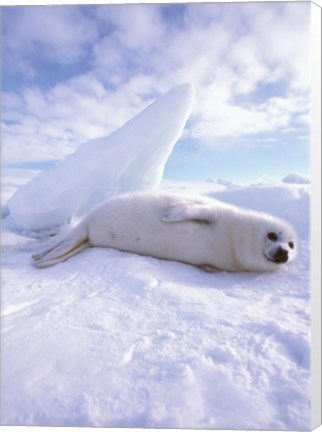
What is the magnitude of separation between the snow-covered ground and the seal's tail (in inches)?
13.4

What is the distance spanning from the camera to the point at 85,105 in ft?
10.2

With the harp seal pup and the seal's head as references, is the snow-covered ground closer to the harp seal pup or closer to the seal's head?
the seal's head

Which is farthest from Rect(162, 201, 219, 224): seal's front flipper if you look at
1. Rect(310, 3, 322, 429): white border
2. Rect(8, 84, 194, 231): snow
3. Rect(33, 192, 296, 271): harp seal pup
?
Rect(8, 84, 194, 231): snow

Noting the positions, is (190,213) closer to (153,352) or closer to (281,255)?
(281,255)

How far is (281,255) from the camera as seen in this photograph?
259 centimetres

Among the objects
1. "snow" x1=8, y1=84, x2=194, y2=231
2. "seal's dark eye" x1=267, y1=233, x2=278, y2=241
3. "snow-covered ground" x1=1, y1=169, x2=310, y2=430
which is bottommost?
"snow-covered ground" x1=1, y1=169, x2=310, y2=430

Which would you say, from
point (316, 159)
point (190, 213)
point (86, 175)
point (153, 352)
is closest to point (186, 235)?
point (190, 213)

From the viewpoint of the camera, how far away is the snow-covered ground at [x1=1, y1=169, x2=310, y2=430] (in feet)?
5.39

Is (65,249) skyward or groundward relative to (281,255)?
skyward

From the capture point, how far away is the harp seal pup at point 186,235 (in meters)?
2.81

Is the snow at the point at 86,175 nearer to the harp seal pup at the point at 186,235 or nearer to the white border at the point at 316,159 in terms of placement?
the harp seal pup at the point at 186,235

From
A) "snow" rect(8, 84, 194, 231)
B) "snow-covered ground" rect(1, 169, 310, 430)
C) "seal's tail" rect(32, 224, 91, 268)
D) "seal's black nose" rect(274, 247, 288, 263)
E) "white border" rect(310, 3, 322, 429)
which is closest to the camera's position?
"snow-covered ground" rect(1, 169, 310, 430)

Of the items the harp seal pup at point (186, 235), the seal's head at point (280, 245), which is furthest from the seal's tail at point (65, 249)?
the seal's head at point (280, 245)

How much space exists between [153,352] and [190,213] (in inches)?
48.5
